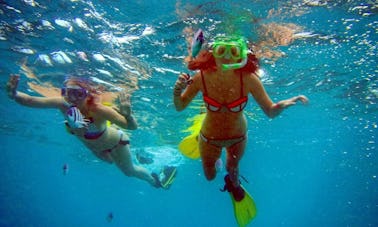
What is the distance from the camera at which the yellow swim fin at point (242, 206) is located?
24.5 feet

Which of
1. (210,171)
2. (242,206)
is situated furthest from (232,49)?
(242,206)

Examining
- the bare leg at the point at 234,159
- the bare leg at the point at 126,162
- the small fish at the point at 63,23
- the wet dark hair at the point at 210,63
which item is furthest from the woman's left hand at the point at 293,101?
the small fish at the point at 63,23

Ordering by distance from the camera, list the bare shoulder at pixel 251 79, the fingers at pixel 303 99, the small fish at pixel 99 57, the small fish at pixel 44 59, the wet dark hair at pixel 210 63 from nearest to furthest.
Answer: the fingers at pixel 303 99 < the wet dark hair at pixel 210 63 < the bare shoulder at pixel 251 79 < the small fish at pixel 99 57 < the small fish at pixel 44 59

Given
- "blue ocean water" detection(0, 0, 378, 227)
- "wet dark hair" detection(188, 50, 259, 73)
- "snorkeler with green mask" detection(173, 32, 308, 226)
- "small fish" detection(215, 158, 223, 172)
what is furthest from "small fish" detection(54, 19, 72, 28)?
"small fish" detection(215, 158, 223, 172)

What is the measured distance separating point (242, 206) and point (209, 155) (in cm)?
184

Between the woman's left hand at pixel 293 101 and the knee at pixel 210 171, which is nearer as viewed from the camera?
the woman's left hand at pixel 293 101

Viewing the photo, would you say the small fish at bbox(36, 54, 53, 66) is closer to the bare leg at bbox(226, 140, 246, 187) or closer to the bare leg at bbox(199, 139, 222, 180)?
the bare leg at bbox(199, 139, 222, 180)

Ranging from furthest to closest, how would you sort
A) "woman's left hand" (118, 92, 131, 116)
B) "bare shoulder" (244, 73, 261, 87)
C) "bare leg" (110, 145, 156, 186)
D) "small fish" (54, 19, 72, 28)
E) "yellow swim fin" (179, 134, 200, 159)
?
"small fish" (54, 19, 72, 28), "bare leg" (110, 145, 156, 186), "yellow swim fin" (179, 134, 200, 159), "woman's left hand" (118, 92, 131, 116), "bare shoulder" (244, 73, 261, 87)

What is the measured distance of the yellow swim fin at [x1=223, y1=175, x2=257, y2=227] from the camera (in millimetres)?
7473

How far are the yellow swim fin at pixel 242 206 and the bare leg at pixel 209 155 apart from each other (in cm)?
53

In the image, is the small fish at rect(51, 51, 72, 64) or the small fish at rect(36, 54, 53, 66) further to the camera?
the small fish at rect(36, 54, 53, 66)

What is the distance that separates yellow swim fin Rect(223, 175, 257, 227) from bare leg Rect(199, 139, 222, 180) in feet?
1.73

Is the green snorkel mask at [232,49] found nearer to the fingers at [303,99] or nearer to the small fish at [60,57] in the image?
the fingers at [303,99]

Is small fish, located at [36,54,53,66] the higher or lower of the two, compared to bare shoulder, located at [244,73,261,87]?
higher
